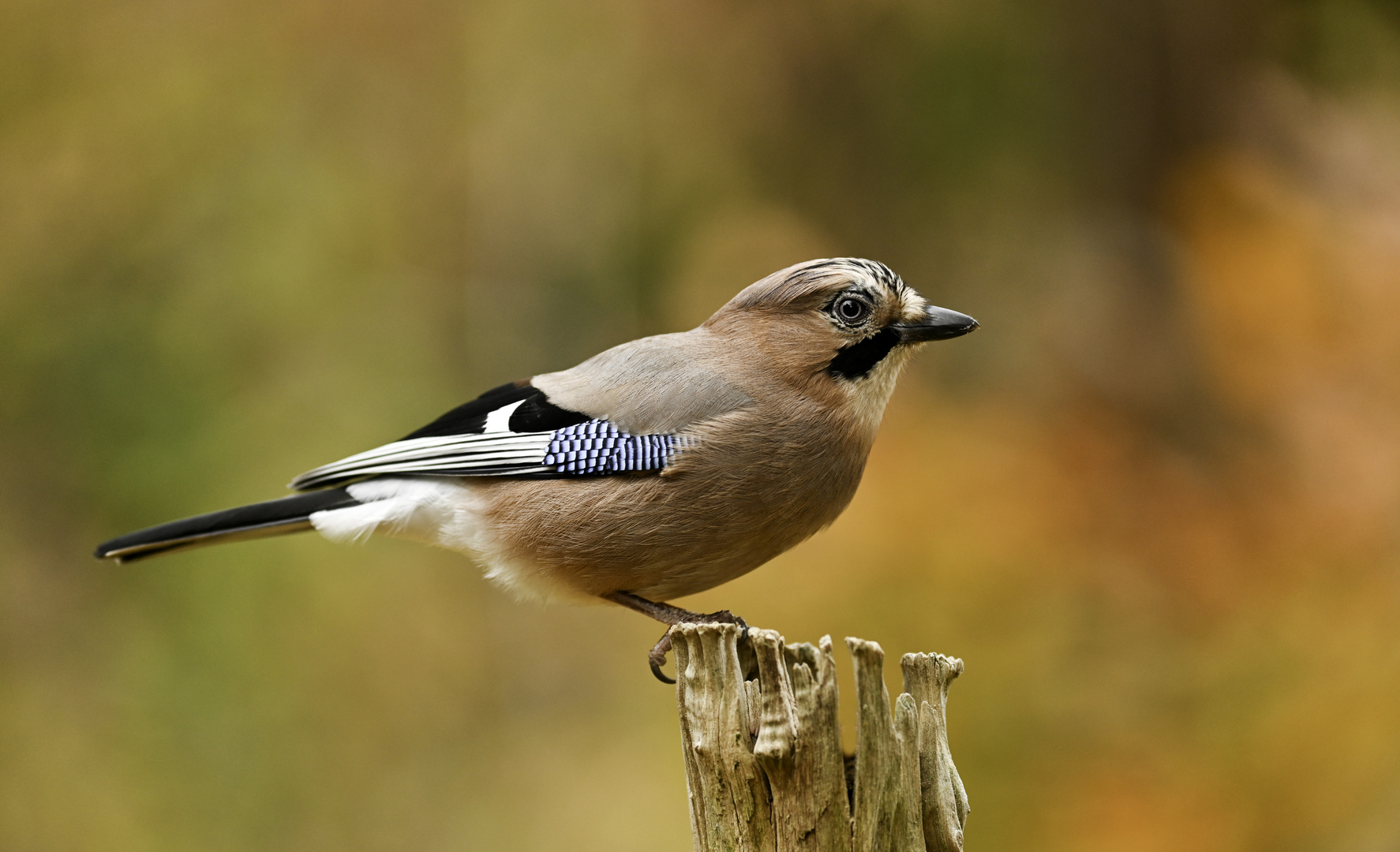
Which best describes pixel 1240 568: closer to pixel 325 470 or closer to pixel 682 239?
pixel 682 239

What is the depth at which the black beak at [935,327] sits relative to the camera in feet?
11.8

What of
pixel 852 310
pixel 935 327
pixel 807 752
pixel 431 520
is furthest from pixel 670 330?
pixel 807 752

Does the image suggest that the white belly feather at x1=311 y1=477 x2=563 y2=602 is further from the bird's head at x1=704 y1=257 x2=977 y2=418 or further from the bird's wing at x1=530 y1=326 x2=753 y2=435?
the bird's head at x1=704 y1=257 x2=977 y2=418

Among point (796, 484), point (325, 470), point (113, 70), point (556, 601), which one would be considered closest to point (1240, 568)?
point (796, 484)

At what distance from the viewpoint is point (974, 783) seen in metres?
5.49

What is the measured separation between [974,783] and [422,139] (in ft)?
18.3

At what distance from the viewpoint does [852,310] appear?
364 cm

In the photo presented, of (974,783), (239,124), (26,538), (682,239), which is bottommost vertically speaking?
(974,783)

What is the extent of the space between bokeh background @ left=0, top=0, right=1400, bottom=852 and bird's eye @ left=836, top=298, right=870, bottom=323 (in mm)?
2533

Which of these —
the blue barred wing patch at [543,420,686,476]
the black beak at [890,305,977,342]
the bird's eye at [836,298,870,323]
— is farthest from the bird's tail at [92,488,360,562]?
the black beak at [890,305,977,342]

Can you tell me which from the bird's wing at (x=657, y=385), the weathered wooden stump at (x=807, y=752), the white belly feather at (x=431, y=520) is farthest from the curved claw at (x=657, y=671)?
the weathered wooden stump at (x=807, y=752)

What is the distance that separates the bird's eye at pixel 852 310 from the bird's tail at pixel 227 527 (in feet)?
6.23

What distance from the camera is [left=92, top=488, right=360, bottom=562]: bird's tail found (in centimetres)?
393

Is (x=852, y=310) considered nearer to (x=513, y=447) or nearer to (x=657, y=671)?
(x=513, y=447)
